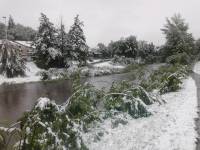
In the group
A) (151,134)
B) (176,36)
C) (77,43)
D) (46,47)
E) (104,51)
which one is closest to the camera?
(151,134)

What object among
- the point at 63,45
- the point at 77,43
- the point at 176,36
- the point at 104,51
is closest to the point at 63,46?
the point at 63,45

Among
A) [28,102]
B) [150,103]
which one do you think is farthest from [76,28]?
[150,103]

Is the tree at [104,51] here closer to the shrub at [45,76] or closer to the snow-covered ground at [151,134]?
the shrub at [45,76]

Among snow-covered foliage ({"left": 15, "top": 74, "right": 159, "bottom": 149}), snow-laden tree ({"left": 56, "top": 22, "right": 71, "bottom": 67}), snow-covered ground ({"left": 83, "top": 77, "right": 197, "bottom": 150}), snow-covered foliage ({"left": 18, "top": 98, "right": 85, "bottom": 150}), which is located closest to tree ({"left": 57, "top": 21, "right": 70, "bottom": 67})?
snow-laden tree ({"left": 56, "top": 22, "right": 71, "bottom": 67})

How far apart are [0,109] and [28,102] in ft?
6.42

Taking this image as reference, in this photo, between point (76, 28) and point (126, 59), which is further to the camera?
point (126, 59)

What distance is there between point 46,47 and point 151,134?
35.7 meters

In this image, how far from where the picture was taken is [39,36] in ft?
142

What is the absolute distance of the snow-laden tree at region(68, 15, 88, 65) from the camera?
145 feet

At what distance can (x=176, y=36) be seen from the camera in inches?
2013

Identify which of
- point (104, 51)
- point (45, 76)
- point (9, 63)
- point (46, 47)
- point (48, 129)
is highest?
point (104, 51)

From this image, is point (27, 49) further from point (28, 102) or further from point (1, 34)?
point (28, 102)

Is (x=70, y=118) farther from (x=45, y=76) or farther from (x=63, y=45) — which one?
(x=63, y=45)

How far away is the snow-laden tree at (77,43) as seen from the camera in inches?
1736
